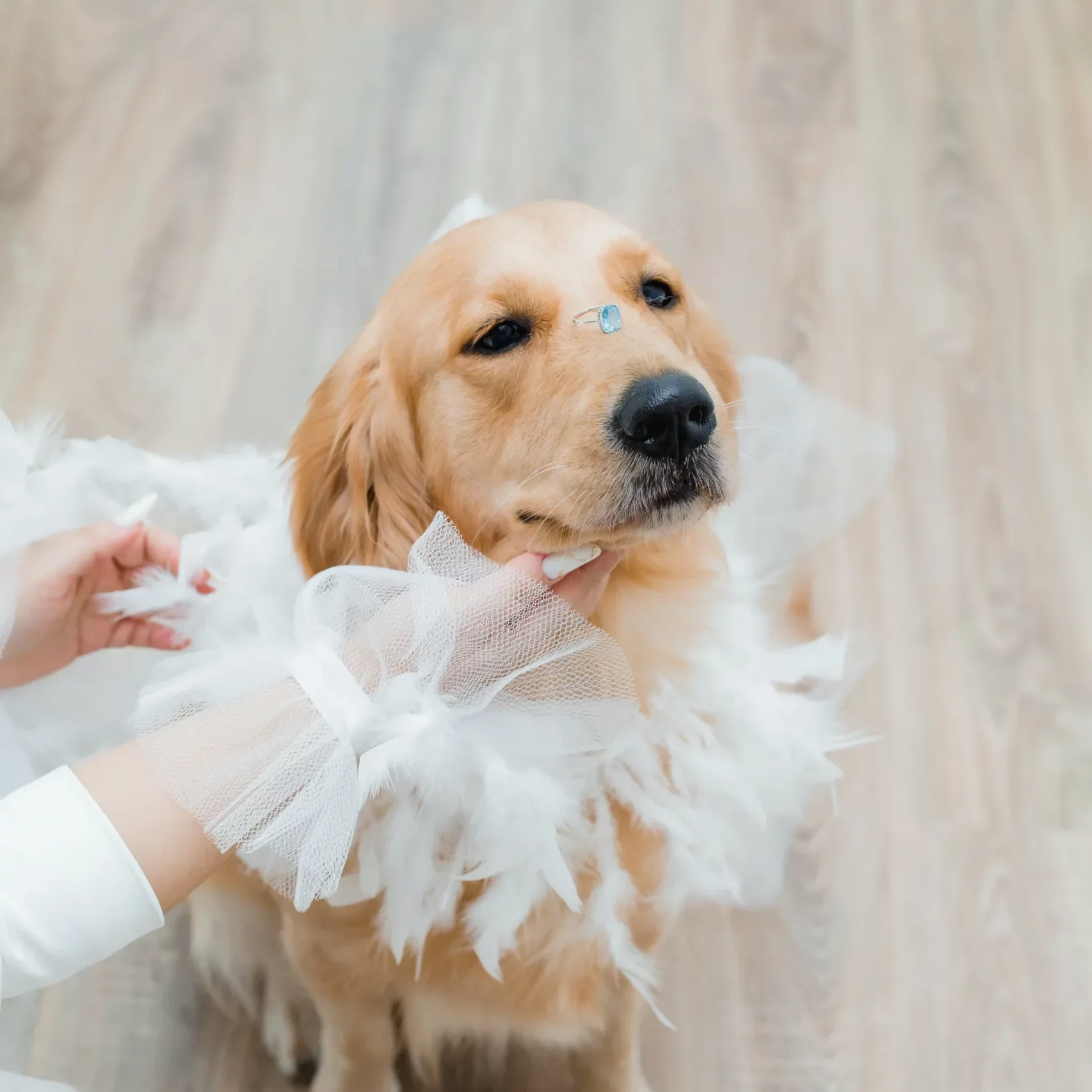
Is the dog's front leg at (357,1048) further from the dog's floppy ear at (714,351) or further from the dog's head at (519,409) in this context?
the dog's floppy ear at (714,351)

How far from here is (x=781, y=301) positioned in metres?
1.75

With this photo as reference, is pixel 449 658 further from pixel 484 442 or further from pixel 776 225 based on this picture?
pixel 776 225

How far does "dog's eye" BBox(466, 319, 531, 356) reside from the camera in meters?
0.91


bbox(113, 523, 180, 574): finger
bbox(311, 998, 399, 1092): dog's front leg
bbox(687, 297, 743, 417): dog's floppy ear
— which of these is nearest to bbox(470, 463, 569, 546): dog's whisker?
bbox(687, 297, 743, 417): dog's floppy ear

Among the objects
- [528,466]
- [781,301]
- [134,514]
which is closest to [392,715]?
[528,466]

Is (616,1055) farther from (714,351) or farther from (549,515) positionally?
(714,351)

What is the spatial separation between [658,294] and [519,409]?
0.21 meters

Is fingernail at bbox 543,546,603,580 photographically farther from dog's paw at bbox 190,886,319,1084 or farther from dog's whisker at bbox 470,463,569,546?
dog's paw at bbox 190,886,319,1084

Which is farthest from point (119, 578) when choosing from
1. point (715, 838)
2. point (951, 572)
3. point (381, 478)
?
point (951, 572)

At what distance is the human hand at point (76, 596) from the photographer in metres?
0.99

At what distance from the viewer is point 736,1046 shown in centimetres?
121

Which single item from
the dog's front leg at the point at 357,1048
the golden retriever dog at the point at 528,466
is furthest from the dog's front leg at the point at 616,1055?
the dog's front leg at the point at 357,1048

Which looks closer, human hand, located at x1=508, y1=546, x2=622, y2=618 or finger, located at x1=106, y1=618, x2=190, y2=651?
human hand, located at x1=508, y1=546, x2=622, y2=618

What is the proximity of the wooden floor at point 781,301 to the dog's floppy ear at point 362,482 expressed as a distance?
0.65 m
